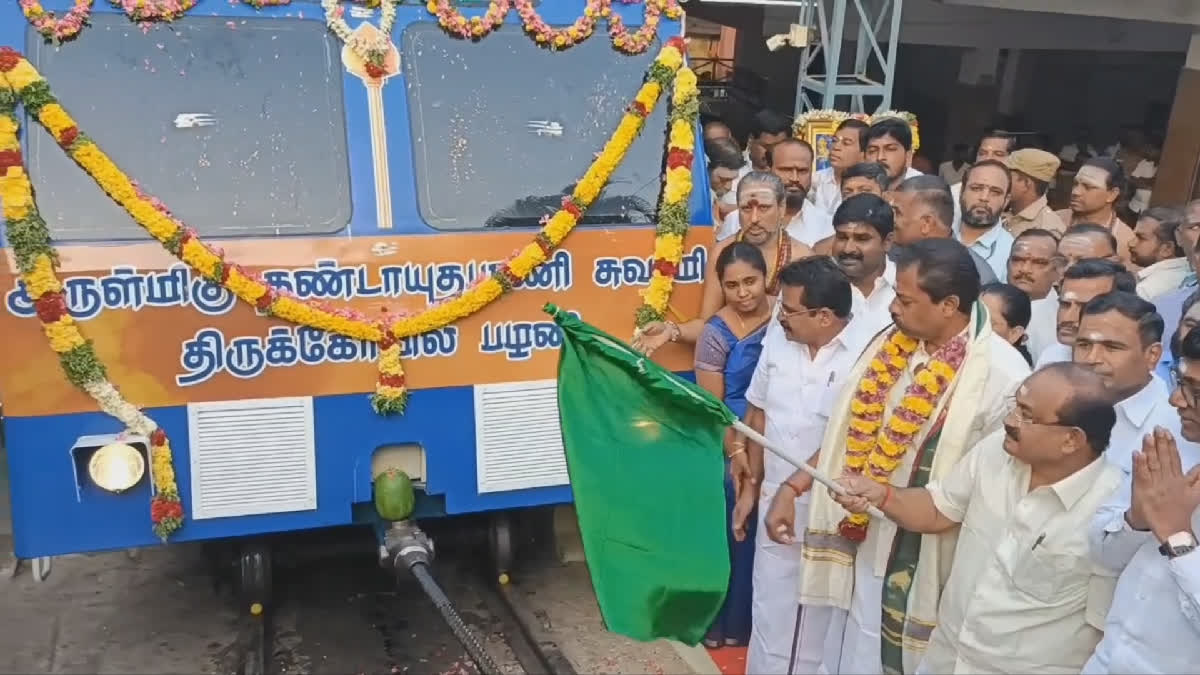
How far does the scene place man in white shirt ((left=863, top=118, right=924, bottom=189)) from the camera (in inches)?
231

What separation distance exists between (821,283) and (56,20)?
2781 millimetres

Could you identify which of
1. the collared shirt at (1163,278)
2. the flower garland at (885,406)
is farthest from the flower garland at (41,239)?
the collared shirt at (1163,278)

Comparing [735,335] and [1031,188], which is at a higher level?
[1031,188]

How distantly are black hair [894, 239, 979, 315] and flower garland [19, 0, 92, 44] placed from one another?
2900 millimetres

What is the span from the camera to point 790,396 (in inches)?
140

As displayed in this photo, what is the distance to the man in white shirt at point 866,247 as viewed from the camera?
379cm

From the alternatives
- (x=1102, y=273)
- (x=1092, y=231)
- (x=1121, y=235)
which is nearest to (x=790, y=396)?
(x=1102, y=273)

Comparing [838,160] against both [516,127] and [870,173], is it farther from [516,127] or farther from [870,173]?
[516,127]

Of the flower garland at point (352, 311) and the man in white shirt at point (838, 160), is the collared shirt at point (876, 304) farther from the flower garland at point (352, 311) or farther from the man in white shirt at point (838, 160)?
the man in white shirt at point (838, 160)

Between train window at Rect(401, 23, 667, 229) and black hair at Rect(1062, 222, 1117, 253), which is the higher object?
train window at Rect(401, 23, 667, 229)

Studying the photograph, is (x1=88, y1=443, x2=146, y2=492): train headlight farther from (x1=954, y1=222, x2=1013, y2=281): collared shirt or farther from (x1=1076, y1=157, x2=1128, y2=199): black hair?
(x1=1076, y1=157, x2=1128, y2=199): black hair

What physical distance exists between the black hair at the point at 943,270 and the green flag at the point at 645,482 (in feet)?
2.39

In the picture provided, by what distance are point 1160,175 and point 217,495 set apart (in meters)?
9.11

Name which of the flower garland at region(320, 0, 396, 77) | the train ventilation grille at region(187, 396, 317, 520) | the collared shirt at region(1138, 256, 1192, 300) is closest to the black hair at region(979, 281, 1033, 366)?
the collared shirt at region(1138, 256, 1192, 300)
